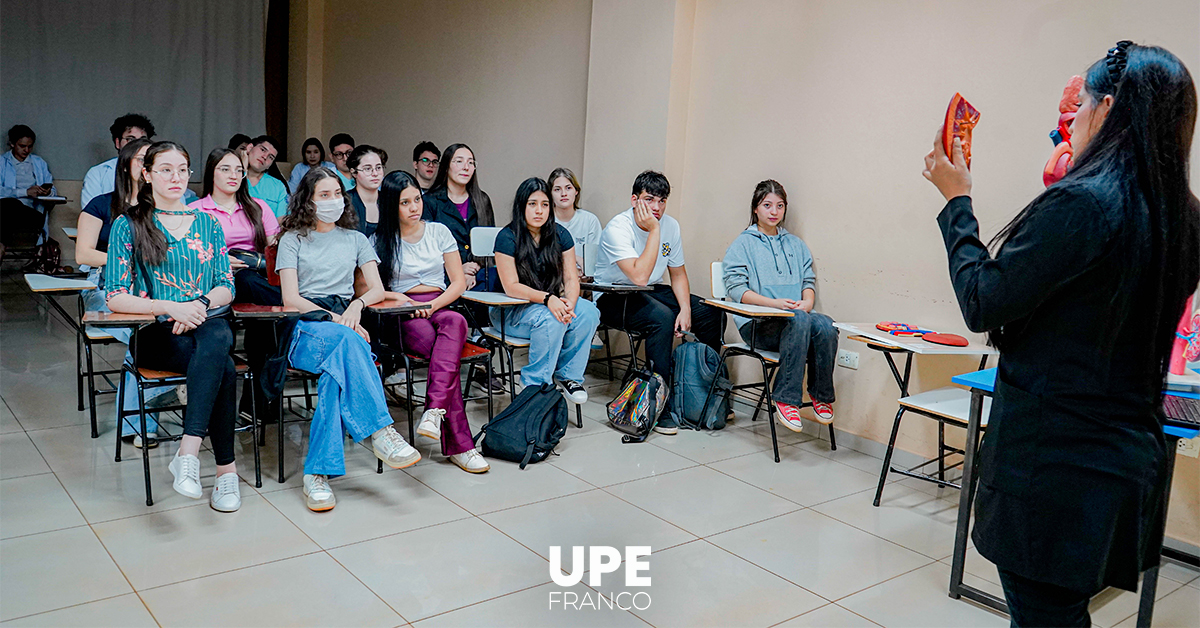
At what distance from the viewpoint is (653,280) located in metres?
4.64

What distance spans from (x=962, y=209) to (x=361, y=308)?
264 centimetres

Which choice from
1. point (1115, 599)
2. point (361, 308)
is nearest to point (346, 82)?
point (361, 308)

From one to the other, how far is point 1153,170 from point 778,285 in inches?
118

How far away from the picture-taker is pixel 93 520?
2834 mm

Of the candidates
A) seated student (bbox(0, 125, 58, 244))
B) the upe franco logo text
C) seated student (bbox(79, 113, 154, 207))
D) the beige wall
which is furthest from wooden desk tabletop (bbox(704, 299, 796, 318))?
seated student (bbox(0, 125, 58, 244))

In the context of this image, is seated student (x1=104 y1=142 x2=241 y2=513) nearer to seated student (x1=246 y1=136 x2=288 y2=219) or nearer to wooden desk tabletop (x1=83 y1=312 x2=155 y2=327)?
wooden desk tabletop (x1=83 y1=312 x2=155 y2=327)

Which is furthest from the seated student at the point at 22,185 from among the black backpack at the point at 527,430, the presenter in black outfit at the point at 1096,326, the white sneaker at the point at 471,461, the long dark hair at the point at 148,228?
the presenter in black outfit at the point at 1096,326

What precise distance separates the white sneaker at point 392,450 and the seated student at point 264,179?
9.83 feet

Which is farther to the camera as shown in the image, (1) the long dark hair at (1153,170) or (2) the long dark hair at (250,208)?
(2) the long dark hair at (250,208)

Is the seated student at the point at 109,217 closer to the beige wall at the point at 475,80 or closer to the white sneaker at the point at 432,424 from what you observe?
the white sneaker at the point at 432,424

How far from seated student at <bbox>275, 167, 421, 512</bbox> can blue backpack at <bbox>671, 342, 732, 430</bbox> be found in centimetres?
149

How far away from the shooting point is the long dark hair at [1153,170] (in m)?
1.28

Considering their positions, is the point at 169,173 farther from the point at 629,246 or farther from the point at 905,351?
the point at 905,351

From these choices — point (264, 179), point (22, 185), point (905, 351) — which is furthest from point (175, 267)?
point (22, 185)
